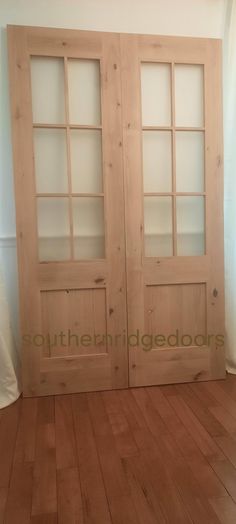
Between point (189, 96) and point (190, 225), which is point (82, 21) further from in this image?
point (190, 225)

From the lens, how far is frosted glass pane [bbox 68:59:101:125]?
2.14 m

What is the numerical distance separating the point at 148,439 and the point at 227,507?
1.57ft

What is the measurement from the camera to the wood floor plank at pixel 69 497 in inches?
50.8

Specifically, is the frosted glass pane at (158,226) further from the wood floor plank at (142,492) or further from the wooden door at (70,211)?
the wood floor plank at (142,492)

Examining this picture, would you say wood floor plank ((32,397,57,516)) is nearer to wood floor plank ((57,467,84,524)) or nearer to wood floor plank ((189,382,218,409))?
wood floor plank ((57,467,84,524))

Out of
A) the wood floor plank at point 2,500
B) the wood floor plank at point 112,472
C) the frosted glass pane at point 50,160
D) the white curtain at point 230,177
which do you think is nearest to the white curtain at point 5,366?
the wood floor plank at point 112,472

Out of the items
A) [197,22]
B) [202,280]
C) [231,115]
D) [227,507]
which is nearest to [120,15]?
[197,22]

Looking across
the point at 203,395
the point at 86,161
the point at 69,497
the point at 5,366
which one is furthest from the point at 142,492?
the point at 86,161

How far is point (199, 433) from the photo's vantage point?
69.8 inches

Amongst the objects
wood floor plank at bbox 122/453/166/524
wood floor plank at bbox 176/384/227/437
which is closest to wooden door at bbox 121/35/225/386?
wood floor plank at bbox 176/384/227/437

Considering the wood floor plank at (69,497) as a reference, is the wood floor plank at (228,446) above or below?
above

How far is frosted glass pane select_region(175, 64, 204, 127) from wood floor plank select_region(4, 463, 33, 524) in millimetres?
1942

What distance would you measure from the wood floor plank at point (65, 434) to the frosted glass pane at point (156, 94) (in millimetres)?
1649

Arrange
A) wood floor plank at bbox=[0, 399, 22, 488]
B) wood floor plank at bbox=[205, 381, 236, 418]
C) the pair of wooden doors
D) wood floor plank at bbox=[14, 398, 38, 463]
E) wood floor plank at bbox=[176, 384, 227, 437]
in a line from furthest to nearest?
the pair of wooden doors → wood floor plank at bbox=[205, 381, 236, 418] → wood floor plank at bbox=[176, 384, 227, 437] → wood floor plank at bbox=[14, 398, 38, 463] → wood floor plank at bbox=[0, 399, 22, 488]
